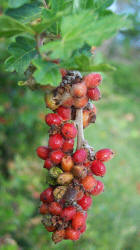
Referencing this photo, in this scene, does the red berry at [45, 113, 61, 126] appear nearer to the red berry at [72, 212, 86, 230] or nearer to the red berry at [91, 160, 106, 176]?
the red berry at [91, 160, 106, 176]

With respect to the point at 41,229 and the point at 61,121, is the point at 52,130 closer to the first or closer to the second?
the point at 61,121

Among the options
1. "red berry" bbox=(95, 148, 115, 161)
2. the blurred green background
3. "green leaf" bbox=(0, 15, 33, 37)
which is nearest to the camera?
"green leaf" bbox=(0, 15, 33, 37)

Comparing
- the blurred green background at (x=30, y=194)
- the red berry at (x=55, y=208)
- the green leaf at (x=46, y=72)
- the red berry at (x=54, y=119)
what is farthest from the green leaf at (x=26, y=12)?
Answer: the blurred green background at (x=30, y=194)

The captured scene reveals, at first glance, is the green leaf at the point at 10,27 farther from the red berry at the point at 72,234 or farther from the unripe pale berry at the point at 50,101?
the red berry at the point at 72,234

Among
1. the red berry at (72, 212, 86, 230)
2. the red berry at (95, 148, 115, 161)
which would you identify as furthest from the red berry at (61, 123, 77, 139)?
the red berry at (72, 212, 86, 230)

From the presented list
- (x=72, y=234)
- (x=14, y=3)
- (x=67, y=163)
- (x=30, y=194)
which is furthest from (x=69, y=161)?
(x=30, y=194)

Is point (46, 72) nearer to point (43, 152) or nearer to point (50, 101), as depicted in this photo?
point (50, 101)

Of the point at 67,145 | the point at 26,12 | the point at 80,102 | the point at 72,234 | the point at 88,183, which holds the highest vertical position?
the point at 26,12
